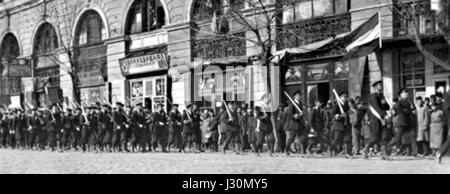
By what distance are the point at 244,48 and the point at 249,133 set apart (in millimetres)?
5914

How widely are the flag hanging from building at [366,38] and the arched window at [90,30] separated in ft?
50.8

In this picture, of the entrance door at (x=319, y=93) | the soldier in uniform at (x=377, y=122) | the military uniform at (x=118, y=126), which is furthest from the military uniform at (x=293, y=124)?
the military uniform at (x=118, y=126)

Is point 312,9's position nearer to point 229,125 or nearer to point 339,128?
point 229,125

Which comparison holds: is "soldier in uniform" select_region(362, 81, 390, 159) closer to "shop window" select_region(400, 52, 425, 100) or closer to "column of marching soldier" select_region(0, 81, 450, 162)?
"column of marching soldier" select_region(0, 81, 450, 162)

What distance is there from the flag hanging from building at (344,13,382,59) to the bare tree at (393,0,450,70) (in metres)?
0.75

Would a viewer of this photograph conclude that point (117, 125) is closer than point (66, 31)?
Yes

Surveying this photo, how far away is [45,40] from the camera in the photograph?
3481 cm

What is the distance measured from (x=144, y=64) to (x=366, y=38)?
1232 cm

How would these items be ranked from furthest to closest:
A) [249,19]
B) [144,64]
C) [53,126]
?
[144,64] < [53,126] < [249,19]

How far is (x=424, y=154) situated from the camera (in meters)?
15.3

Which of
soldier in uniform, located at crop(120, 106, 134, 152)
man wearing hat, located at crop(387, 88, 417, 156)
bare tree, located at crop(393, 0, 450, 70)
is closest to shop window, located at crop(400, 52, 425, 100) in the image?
bare tree, located at crop(393, 0, 450, 70)

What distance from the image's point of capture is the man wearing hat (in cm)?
Result: 1505

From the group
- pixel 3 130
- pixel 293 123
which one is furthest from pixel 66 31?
pixel 293 123

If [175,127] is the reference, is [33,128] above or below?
below
